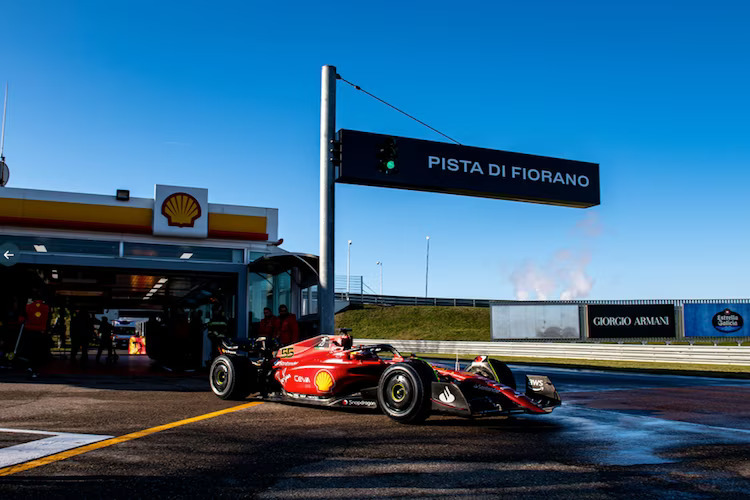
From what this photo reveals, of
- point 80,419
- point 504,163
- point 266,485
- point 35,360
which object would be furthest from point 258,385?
point 504,163

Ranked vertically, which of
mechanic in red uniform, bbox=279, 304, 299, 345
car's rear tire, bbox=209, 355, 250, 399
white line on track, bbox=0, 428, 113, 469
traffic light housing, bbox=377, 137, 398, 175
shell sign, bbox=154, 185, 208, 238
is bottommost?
white line on track, bbox=0, 428, 113, 469

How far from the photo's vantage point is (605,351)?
88.0 ft

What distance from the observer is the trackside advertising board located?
36031 millimetres

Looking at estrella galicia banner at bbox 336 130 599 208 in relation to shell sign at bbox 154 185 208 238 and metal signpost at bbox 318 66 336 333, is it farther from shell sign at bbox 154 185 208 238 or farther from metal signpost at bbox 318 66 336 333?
shell sign at bbox 154 185 208 238

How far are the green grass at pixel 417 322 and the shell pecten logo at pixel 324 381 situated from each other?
3649 centimetres

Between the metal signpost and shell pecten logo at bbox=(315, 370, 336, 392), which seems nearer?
shell pecten logo at bbox=(315, 370, 336, 392)

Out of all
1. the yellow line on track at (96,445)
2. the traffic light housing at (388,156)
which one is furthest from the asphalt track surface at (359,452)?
the traffic light housing at (388,156)

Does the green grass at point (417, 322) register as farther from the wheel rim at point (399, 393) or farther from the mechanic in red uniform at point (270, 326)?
the wheel rim at point (399, 393)

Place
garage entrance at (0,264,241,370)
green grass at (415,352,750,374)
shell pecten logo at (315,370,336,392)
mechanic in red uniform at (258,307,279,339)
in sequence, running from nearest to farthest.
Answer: shell pecten logo at (315,370,336,392) → mechanic in red uniform at (258,307,279,339) → garage entrance at (0,264,241,370) → green grass at (415,352,750,374)

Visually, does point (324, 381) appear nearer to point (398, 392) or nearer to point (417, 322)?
point (398, 392)

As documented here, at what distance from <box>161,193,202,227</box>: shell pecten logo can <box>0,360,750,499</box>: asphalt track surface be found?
855 centimetres

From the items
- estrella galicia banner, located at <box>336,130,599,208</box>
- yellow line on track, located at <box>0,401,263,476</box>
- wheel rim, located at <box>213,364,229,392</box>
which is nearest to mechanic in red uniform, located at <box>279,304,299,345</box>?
wheel rim, located at <box>213,364,229,392</box>

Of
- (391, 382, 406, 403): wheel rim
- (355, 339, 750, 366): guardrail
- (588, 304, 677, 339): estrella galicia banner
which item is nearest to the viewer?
(391, 382, 406, 403): wheel rim

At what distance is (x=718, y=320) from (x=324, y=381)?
104ft
